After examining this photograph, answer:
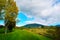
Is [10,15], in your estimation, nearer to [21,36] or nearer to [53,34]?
[21,36]

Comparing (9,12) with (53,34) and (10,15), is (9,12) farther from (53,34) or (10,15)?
(53,34)

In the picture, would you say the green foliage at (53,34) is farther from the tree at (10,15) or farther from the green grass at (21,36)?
the tree at (10,15)

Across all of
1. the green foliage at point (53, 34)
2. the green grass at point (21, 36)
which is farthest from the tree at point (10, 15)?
the green foliage at point (53, 34)

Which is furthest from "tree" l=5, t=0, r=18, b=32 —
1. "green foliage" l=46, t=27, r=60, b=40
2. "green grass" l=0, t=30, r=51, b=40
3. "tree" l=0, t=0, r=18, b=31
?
"green foliage" l=46, t=27, r=60, b=40

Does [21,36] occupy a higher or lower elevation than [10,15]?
lower

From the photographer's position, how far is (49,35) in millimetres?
4195

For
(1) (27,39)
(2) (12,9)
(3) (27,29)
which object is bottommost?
(1) (27,39)

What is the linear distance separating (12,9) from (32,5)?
0.55m

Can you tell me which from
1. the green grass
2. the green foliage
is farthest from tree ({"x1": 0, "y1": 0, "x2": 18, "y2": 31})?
the green foliage

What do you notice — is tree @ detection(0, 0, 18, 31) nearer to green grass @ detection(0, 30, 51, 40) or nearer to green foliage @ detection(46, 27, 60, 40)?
green grass @ detection(0, 30, 51, 40)

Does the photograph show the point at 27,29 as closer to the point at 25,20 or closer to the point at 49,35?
the point at 25,20

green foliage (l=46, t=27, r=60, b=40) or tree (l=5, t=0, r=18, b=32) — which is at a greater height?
tree (l=5, t=0, r=18, b=32)

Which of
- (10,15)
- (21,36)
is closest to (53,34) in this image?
(21,36)

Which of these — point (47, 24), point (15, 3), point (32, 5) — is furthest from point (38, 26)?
point (15, 3)
